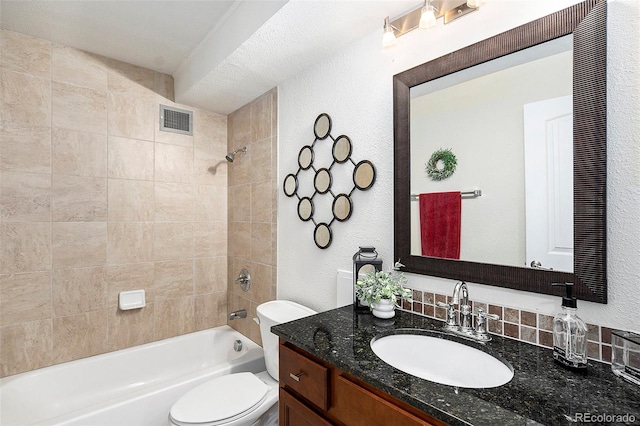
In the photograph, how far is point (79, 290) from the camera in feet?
6.97

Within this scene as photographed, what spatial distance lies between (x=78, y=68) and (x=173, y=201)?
1054mm

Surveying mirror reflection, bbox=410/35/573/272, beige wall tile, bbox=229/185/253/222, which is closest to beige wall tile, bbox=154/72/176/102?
beige wall tile, bbox=229/185/253/222

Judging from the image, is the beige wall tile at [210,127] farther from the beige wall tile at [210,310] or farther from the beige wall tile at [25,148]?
the beige wall tile at [210,310]

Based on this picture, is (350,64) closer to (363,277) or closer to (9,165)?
(363,277)

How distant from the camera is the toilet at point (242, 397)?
4.69ft

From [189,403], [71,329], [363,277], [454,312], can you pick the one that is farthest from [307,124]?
[71,329]

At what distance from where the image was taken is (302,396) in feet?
3.59

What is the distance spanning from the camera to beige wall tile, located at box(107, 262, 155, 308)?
7.36 feet

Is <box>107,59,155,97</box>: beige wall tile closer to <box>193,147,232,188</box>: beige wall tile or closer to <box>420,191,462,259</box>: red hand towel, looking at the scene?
<box>193,147,232,188</box>: beige wall tile

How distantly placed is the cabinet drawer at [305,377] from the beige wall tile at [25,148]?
197 cm

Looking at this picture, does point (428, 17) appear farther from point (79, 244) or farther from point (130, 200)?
point (79, 244)

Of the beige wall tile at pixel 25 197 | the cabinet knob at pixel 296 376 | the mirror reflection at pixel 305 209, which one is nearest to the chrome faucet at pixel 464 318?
the cabinet knob at pixel 296 376

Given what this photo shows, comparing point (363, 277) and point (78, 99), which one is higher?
point (78, 99)

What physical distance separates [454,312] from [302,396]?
0.63 m
